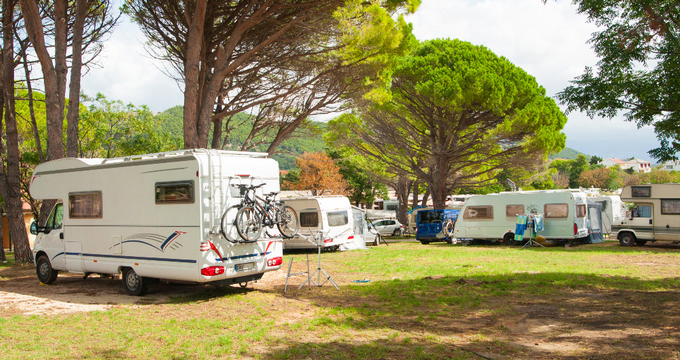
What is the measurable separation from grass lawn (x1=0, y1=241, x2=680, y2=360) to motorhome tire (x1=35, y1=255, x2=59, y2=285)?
45 centimetres

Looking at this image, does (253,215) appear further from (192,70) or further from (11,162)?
Answer: (11,162)

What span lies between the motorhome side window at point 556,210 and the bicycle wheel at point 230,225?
45.0ft

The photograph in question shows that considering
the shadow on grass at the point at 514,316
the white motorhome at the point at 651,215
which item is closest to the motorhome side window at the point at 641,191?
the white motorhome at the point at 651,215

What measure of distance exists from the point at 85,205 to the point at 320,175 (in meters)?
36.0

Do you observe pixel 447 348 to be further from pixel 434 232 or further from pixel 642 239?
pixel 434 232

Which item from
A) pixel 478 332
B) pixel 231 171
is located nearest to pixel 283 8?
pixel 231 171

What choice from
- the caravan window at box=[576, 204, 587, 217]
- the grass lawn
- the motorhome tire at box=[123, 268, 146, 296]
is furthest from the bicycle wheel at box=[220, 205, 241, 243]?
the caravan window at box=[576, 204, 587, 217]

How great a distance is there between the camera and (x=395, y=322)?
6.43 m

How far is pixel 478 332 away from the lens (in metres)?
5.92

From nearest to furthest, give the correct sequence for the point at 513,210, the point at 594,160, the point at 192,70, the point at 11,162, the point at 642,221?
the point at 192,70
the point at 11,162
the point at 642,221
the point at 513,210
the point at 594,160

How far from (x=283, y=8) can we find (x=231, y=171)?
5770 millimetres

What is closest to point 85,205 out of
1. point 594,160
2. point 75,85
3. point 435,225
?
point 75,85

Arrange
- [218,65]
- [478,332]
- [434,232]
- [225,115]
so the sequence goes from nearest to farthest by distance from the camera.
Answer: [478,332], [218,65], [225,115], [434,232]

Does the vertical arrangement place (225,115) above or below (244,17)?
below
